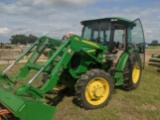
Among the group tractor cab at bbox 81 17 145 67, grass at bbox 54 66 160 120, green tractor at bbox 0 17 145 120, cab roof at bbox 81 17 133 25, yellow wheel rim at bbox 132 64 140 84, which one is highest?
cab roof at bbox 81 17 133 25

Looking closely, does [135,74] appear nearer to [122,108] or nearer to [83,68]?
[122,108]

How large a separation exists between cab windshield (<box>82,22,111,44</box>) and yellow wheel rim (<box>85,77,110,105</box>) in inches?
61.1

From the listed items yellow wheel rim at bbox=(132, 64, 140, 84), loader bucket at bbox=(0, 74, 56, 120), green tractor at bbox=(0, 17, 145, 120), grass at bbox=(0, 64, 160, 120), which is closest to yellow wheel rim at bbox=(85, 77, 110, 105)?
green tractor at bbox=(0, 17, 145, 120)

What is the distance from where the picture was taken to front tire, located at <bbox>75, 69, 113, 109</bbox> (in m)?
6.28

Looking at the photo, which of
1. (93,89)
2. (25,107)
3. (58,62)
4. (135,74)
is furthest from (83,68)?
(25,107)

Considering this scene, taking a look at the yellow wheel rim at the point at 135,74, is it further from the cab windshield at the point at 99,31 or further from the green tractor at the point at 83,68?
the cab windshield at the point at 99,31

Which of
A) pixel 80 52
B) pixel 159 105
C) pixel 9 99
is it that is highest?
pixel 80 52

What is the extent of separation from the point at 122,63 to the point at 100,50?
40.9 inches

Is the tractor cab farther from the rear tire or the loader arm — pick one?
the loader arm

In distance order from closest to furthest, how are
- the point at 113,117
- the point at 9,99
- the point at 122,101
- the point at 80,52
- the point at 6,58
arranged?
the point at 9,99 < the point at 113,117 < the point at 80,52 < the point at 122,101 < the point at 6,58

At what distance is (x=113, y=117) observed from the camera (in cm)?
607

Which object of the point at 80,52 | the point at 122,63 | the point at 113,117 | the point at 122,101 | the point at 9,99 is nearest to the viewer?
the point at 9,99

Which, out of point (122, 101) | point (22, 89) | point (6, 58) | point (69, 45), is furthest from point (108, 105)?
point (6, 58)

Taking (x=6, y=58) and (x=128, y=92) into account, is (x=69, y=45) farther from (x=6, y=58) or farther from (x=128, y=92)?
(x=6, y=58)
